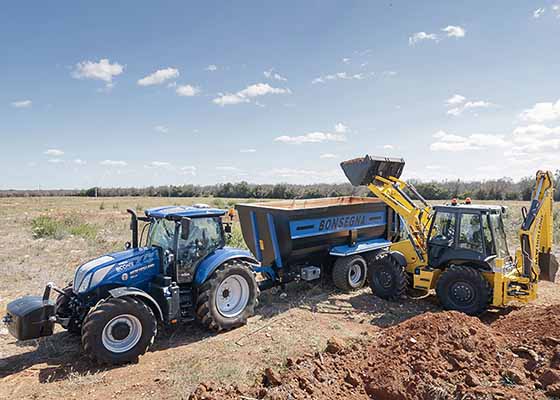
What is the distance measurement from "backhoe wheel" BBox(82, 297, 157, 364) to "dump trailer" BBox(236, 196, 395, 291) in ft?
9.62

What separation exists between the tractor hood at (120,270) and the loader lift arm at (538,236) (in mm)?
6276

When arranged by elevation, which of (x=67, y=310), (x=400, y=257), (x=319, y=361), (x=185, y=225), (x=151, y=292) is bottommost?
(x=319, y=361)

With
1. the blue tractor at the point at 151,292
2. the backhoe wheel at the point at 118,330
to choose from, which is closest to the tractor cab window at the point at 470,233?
the blue tractor at the point at 151,292

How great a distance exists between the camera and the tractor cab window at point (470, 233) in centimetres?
725

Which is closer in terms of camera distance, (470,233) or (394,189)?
(470,233)

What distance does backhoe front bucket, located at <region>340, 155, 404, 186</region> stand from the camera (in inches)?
351

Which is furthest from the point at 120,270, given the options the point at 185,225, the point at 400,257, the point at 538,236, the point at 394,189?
the point at 538,236

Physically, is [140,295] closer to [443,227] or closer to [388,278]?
[388,278]

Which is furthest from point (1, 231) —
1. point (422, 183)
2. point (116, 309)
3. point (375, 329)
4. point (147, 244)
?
point (422, 183)

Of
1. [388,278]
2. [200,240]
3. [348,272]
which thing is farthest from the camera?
[348,272]

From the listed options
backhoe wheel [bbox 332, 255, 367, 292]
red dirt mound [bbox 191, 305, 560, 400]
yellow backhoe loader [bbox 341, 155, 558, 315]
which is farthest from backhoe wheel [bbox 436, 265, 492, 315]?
backhoe wheel [bbox 332, 255, 367, 292]

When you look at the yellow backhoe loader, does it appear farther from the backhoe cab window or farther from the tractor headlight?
the tractor headlight

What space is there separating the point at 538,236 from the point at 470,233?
1216 millimetres

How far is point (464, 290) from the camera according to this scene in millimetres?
7051
